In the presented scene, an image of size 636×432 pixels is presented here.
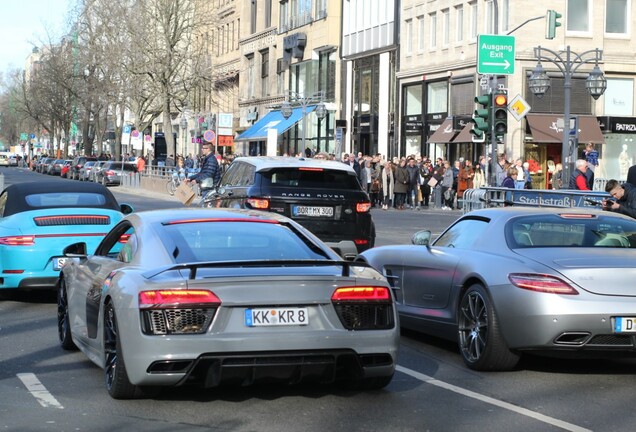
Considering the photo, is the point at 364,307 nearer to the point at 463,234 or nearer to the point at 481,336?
the point at 481,336

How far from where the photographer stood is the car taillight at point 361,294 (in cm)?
766

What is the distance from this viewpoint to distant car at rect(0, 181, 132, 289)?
1365 cm

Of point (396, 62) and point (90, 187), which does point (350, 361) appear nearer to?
point (90, 187)

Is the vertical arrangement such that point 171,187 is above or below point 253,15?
below

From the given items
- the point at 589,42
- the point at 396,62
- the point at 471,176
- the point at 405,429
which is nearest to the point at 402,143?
the point at 396,62

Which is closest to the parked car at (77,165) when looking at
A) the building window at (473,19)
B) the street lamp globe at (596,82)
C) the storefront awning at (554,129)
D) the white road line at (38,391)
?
the building window at (473,19)

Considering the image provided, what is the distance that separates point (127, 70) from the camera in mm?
68312

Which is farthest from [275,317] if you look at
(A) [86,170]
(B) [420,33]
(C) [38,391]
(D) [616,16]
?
(A) [86,170]

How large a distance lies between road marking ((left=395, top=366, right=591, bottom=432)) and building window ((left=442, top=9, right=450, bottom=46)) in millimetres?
45649

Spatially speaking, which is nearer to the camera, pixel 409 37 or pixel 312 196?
pixel 312 196

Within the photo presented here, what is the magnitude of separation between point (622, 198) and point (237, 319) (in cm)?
980

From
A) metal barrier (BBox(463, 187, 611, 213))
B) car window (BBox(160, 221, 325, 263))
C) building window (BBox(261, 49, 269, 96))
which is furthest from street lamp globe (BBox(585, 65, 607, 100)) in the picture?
building window (BBox(261, 49, 269, 96))

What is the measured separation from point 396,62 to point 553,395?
51681 mm

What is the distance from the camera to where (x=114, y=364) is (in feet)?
26.1
